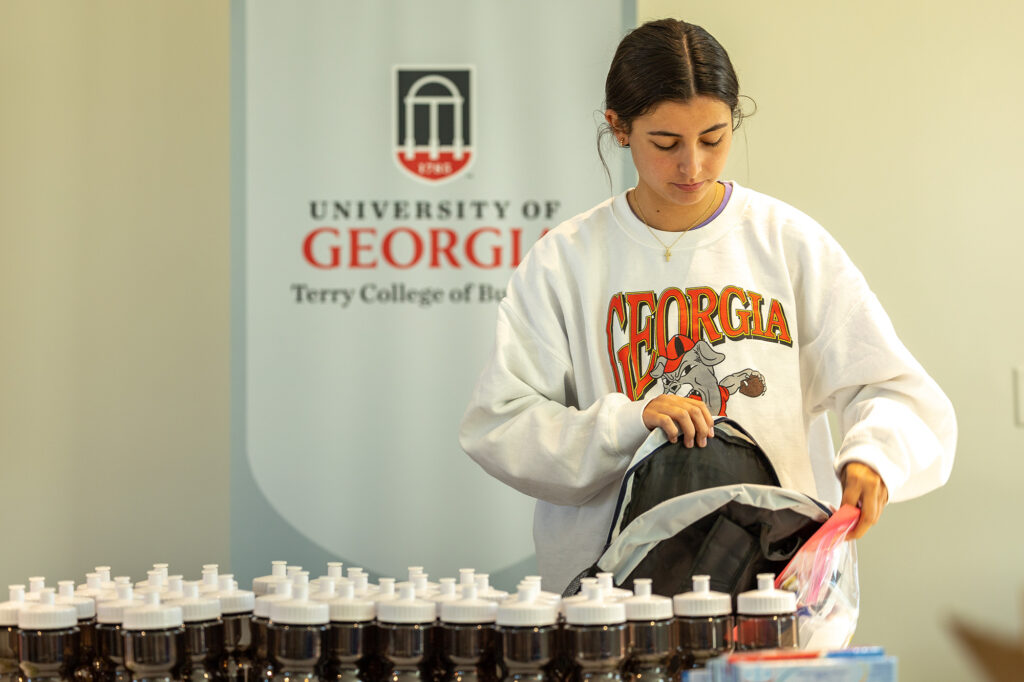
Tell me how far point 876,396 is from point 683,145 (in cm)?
49

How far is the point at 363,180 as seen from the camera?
3.13 m

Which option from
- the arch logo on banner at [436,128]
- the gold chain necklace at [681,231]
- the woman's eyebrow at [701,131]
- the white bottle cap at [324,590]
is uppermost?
the arch logo on banner at [436,128]

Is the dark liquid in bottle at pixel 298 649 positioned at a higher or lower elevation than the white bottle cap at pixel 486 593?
lower

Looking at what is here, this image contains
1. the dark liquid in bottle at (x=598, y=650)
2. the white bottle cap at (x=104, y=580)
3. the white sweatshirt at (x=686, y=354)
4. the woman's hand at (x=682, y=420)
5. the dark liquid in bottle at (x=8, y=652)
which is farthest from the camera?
the white sweatshirt at (x=686, y=354)

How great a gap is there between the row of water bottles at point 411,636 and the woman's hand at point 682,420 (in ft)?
1.30

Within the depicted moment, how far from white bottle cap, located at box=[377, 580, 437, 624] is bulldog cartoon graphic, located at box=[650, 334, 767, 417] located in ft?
2.57

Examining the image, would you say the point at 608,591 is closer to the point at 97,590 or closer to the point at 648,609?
the point at 648,609

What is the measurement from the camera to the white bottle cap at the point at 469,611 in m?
1.15

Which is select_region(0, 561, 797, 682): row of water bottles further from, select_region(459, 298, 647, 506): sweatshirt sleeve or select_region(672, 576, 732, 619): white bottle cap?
select_region(459, 298, 647, 506): sweatshirt sleeve

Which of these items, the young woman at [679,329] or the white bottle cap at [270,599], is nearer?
the white bottle cap at [270,599]

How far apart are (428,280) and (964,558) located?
1602 mm

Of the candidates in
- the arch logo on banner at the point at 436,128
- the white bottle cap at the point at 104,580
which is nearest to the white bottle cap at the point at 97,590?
the white bottle cap at the point at 104,580

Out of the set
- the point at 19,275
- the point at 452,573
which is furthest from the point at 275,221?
the point at 452,573

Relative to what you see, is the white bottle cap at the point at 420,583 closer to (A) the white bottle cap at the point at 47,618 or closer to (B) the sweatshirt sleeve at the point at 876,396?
(A) the white bottle cap at the point at 47,618
